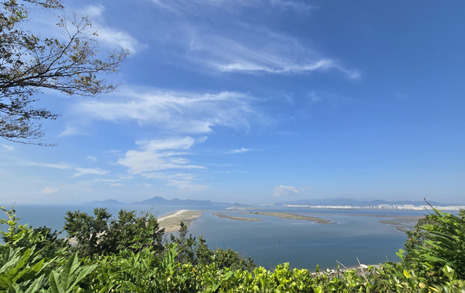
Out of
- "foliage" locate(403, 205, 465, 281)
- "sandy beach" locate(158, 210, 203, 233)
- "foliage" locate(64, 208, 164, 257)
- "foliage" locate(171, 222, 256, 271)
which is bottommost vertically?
"sandy beach" locate(158, 210, 203, 233)

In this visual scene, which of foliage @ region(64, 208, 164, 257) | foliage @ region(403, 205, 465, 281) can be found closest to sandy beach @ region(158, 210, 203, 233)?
foliage @ region(64, 208, 164, 257)

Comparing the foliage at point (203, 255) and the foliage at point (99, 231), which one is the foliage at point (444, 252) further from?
the foliage at point (203, 255)

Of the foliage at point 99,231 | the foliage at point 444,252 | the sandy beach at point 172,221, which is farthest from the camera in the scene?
the sandy beach at point 172,221

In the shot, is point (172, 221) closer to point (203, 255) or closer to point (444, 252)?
point (203, 255)

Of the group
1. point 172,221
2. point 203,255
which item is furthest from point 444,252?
point 172,221

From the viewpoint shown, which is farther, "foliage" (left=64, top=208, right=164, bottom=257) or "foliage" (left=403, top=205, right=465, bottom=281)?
"foliage" (left=64, top=208, right=164, bottom=257)

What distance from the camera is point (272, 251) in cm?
4800

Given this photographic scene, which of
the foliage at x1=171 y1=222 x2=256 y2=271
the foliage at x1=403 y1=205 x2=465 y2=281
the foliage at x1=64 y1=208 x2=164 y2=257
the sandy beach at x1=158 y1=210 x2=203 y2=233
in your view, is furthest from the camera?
the sandy beach at x1=158 y1=210 x2=203 y2=233

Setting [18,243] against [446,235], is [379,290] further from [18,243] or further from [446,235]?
[18,243]

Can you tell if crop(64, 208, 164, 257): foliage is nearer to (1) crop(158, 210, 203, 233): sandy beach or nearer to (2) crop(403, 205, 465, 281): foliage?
(2) crop(403, 205, 465, 281): foliage

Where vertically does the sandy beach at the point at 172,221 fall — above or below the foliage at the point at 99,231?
below

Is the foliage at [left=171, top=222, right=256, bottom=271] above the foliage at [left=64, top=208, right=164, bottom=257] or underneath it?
underneath

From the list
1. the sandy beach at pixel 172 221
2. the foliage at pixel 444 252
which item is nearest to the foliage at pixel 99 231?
the foliage at pixel 444 252

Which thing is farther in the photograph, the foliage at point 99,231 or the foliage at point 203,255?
the foliage at point 203,255
